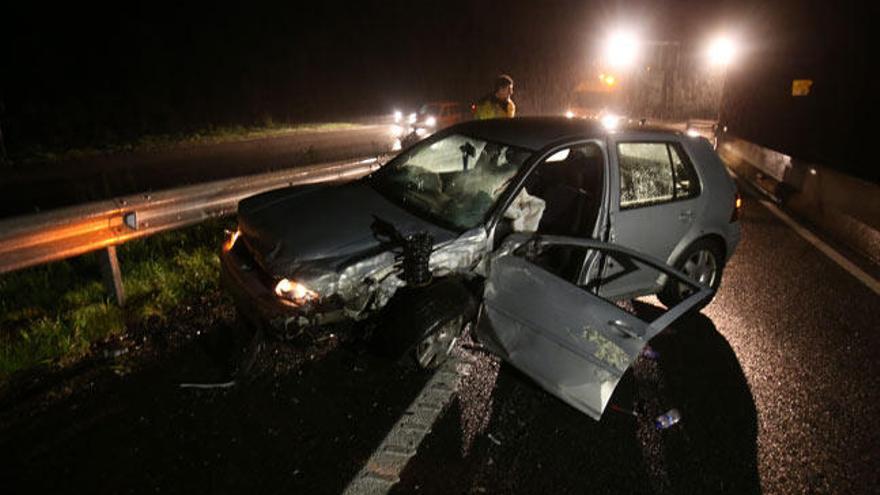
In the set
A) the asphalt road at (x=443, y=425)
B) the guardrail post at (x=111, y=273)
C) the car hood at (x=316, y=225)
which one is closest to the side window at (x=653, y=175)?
the asphalt road at (x=443, y=425)

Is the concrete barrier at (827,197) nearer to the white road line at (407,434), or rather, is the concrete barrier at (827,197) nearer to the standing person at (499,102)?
the standing person at (499,102)

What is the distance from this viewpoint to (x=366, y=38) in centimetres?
4697

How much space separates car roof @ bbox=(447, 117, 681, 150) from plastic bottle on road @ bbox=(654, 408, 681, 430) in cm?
200

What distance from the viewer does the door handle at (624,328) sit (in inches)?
115

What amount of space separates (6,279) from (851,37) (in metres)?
15.0

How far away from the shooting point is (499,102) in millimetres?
7480

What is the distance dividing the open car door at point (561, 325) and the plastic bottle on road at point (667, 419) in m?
0.59

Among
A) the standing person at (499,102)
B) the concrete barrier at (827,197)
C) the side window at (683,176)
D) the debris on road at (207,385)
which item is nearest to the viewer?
the debris on road at (207,385)

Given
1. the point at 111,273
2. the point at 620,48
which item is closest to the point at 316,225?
the point at 111,273

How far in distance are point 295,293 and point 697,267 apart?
364 centimetres

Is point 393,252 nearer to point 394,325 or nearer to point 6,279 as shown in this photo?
point 394,325

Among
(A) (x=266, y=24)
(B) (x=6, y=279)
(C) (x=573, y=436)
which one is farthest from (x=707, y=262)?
(A) (x=266, y=24)

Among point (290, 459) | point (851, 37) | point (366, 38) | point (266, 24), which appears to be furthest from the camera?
point (366, 38)

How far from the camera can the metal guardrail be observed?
3.59m
